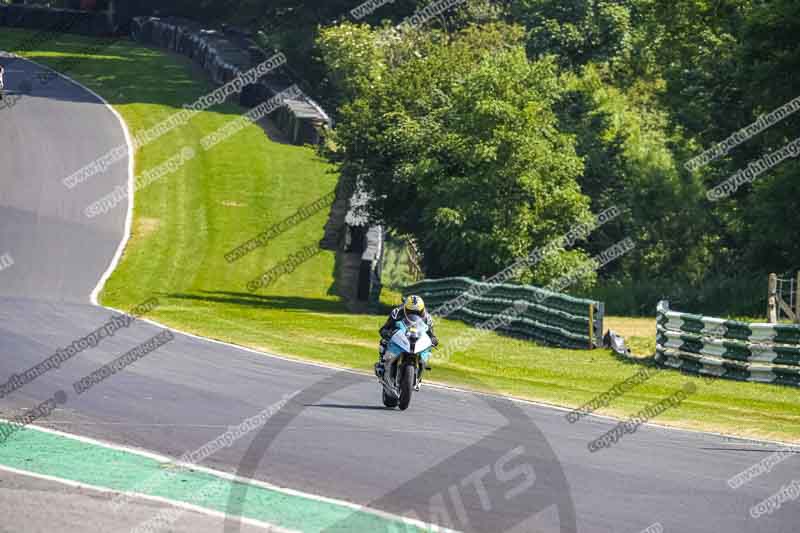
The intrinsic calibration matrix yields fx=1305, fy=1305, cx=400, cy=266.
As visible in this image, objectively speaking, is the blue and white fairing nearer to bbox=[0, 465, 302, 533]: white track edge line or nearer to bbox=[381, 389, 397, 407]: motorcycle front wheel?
bbox=[381, 389, 397, 407]: motorcycle front wheel

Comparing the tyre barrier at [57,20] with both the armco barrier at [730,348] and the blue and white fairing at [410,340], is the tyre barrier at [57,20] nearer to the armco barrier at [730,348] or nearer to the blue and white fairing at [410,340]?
the armco barrier at [730,348]

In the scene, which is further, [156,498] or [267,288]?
[267,288]

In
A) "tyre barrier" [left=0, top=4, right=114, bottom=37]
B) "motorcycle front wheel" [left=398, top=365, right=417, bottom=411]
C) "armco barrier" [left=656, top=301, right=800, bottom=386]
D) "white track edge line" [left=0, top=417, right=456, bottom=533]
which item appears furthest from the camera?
"tyre barrier" [left=0, top=4, right=114, bottom=37]

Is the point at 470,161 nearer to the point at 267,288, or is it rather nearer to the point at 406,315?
the point at 267,288

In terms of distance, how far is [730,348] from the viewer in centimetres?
2384

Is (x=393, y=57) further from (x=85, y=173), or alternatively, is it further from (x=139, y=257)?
(x=139, y=257)

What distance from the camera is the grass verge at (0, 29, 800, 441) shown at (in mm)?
21688

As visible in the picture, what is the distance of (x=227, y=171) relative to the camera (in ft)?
162

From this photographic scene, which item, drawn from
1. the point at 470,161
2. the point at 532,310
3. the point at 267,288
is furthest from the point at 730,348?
the point at 267,288

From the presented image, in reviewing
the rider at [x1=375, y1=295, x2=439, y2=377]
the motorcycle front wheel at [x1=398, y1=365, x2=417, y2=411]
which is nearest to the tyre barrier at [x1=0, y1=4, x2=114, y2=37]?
the rider at [x1=375, y1=295, x2=439, y2=377]

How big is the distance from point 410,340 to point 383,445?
2.80m

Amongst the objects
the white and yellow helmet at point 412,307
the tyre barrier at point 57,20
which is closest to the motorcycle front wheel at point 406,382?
the white and yellow helmet at point 412,307

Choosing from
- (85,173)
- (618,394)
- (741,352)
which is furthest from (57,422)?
(85,173)

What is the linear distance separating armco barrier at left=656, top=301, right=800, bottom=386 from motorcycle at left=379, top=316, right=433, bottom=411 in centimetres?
891
